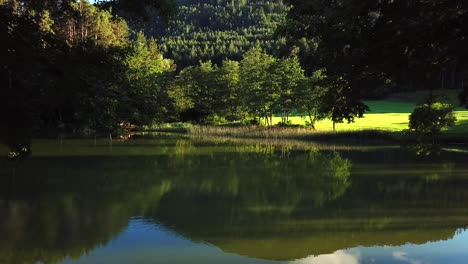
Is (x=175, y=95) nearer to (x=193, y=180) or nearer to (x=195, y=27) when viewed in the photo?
(x=193, y=180)

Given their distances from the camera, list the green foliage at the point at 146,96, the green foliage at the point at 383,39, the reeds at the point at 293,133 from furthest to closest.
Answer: the green foliage at the point at 146,96, the reeds at the point at 293,133, the green foliage at the point at 383,39

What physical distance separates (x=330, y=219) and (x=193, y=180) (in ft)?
25.7

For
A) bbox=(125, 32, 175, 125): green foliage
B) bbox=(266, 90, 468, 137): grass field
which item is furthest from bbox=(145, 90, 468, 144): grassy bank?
bbox=(125, 32, 175, 125): green foliage

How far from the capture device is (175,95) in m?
59.2

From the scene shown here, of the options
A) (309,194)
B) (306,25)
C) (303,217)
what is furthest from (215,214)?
(306,25)

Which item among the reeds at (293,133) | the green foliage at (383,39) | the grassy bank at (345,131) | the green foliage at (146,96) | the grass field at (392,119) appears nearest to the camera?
the green foliage at (383,39)

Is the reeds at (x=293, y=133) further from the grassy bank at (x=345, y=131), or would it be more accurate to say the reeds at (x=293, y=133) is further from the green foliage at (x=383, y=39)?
the green foliage at (x=383, y=39)

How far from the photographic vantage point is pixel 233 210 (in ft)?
50.4

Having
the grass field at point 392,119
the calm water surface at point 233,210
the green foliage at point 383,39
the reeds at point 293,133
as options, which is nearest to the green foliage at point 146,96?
the reeds at point 293,133

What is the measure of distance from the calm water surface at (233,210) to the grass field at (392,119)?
6.67 m

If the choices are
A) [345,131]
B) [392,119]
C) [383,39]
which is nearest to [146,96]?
[345,131]

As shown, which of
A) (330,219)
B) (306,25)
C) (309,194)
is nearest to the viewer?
(306,25)

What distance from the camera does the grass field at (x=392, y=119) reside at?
41266 millimetres

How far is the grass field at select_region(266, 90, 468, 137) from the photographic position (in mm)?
41266
